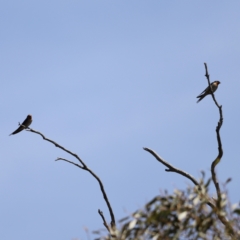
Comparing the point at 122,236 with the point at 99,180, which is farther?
the point at 99,180

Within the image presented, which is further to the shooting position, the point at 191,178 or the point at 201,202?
the point at 191,178

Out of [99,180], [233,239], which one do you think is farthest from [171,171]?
[233,239]

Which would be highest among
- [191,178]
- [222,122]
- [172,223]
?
[222,122]

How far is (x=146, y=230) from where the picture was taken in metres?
5.49

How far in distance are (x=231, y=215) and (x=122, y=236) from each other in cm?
99

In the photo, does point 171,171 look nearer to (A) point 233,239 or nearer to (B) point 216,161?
(B) point 216,161

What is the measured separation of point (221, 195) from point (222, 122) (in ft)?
9.44

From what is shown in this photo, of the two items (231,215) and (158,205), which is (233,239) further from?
(158,205)

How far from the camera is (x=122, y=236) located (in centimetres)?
544

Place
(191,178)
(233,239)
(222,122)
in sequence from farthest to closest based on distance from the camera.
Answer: (222,122), (191,178), (233,239)

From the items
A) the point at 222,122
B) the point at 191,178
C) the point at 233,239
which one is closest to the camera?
the point at 233,239

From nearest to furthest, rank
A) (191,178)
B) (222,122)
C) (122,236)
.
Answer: (122,236), (191,178), (222,122)

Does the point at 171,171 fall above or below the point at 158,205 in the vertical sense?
above

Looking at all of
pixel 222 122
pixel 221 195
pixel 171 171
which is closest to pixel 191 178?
pixel 171 171
